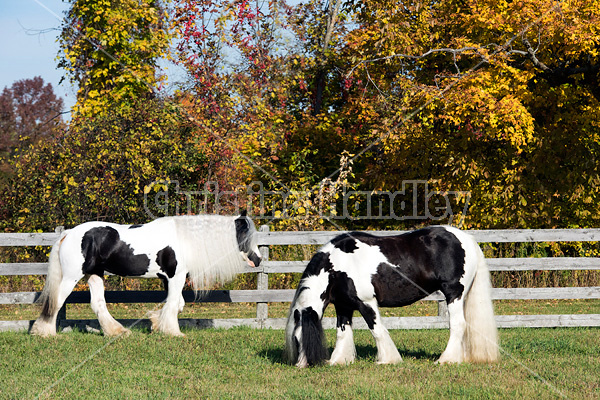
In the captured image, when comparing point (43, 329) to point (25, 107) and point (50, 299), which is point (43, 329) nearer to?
point (50, 299)

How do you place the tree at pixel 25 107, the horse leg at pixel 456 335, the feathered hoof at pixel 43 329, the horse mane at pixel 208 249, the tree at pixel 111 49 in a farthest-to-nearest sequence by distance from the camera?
the tree at pixel 25 107, the tree at pixel 111 49, the horse mane at pixel 208 249, the feathered hoof at pixel 43 329, the horse leg at pixel 456 335

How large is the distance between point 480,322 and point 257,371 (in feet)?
8.17

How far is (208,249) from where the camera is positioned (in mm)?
8883

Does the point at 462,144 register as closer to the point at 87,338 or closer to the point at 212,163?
the point at 212,163

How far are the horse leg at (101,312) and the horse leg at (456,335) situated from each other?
172 inches

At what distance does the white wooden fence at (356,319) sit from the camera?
9727 mm

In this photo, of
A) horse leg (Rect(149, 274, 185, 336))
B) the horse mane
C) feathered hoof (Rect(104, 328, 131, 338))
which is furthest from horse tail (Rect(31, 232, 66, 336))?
the horse mane

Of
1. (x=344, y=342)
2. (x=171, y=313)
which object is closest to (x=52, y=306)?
(x=171, y=313)

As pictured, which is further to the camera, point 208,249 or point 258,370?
point 208,249

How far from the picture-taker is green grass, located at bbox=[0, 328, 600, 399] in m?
5.46

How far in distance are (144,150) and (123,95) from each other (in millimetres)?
3441

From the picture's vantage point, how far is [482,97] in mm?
13266

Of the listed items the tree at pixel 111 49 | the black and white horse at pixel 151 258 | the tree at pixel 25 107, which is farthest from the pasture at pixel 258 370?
the tree at pixel 25 107

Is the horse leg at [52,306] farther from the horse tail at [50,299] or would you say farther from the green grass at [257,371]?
the green grass at [257,371]
